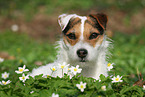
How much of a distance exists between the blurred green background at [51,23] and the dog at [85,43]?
3.44 m

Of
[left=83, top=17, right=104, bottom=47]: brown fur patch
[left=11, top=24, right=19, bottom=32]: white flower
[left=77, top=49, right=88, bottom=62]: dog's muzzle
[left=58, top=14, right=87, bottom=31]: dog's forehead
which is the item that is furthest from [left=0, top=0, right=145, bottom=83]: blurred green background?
[left=77, top=49, right=88, bottom=62]: dog's muzzle

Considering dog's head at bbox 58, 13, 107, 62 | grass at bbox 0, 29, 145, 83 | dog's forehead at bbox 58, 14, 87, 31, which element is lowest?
dog's head at bbox 58, 13, 107, 62

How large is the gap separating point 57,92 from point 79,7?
1073 centimetres

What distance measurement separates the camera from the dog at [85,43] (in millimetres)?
3537

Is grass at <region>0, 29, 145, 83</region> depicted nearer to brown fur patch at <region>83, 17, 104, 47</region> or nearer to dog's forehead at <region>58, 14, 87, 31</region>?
dog's forehead at <region>58, 14, 87, 31</region>

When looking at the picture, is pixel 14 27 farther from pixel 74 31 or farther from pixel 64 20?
pixel 74 31

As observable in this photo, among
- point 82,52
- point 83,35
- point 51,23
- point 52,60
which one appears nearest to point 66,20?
point 83,35

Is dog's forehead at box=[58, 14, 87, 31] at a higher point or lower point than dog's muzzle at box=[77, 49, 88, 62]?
higher

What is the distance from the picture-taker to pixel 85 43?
11.6ft

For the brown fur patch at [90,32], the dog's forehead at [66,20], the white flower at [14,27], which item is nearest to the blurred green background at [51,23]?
the white flower at [14,27]

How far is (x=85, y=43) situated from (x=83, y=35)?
156 mm

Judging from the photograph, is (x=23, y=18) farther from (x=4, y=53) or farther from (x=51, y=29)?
(x=4, y=53)

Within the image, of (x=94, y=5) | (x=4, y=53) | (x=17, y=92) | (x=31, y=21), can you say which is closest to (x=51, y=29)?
(x=31, y=21)

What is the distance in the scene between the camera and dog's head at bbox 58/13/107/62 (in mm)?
3506
